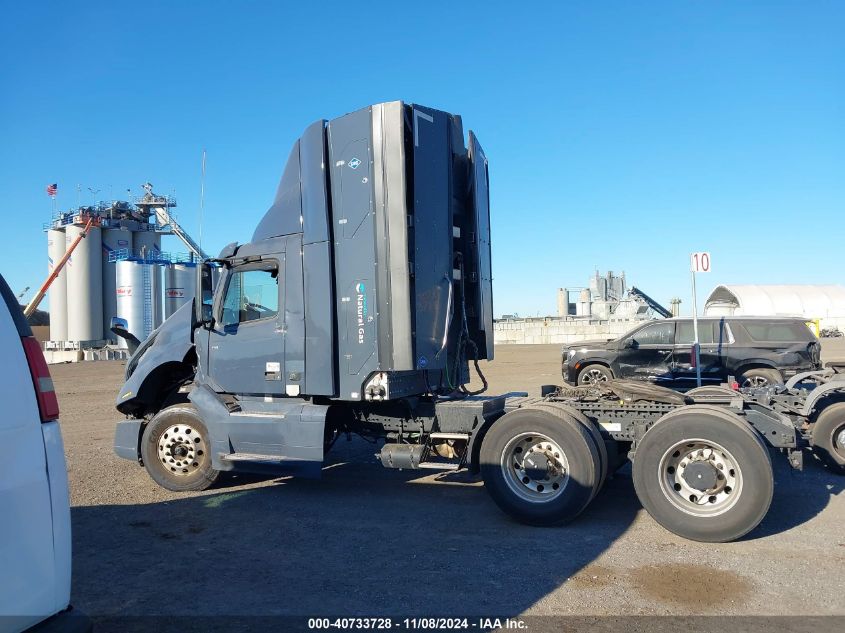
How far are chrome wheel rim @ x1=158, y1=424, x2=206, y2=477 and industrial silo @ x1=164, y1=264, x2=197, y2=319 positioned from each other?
1562 inches

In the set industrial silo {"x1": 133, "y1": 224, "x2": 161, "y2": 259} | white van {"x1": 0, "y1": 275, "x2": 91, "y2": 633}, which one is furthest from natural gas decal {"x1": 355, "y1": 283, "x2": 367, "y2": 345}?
industrial silo {"x1": 133, "y1": 224, "x2": 161, "y2": 259}

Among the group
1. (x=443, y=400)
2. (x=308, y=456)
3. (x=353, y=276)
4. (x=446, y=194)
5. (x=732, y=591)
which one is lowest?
(x=732, y=591)

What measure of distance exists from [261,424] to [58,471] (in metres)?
4.24

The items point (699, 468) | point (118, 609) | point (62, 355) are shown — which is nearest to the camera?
point (118, 609)

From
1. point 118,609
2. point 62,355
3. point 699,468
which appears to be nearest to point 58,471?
point 118,609

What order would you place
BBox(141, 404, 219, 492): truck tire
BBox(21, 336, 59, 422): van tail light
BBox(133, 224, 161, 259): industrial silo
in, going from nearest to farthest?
1. BBox(21, 336, 59, 422): van tail light
2. BBox(141, 404, 219, 492): truck tire
3. BBox(133, 224, 161, 259): industrial silo

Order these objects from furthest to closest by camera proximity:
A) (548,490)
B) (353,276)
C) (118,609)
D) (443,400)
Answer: (443,400), (353,276), (548,490), (118,609)

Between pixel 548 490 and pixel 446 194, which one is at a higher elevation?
pixel 446 194

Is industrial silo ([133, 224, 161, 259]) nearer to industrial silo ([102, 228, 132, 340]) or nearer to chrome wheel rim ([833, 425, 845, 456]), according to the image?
industrial silo ([102, 228, 132, 340])

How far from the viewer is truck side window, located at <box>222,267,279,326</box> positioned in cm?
683

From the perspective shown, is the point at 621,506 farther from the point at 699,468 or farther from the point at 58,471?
the point at 58,471

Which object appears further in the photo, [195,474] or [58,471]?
[195,474]

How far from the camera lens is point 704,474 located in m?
5.29

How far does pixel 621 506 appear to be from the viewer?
6.43m
